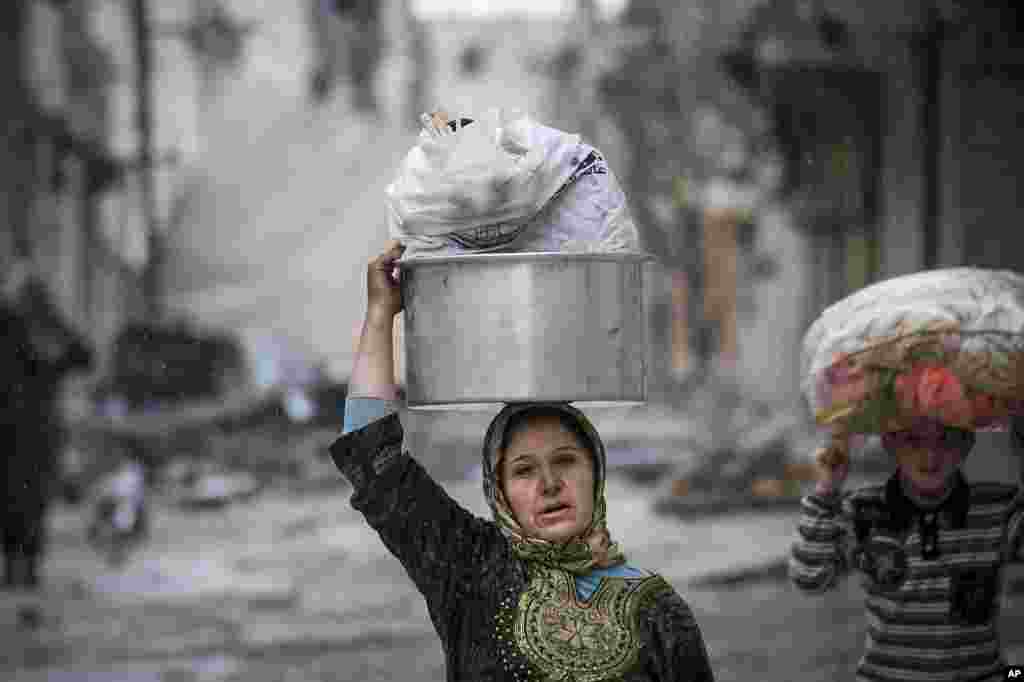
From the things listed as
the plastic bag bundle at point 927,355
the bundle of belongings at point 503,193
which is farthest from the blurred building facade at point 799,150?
the bundle of belongings at point 503,193

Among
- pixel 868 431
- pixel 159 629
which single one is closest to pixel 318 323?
pixel 159 629

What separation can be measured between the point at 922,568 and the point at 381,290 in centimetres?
152

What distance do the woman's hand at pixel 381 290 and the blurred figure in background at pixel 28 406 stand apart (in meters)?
8.30

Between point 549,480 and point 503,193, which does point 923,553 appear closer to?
point 549,480

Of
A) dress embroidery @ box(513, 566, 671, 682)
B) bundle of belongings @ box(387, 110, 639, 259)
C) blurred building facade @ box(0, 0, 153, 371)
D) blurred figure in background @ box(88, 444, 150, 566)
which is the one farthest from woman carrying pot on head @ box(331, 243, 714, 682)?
blurred building facade @ box(0, 0, 153, 371)

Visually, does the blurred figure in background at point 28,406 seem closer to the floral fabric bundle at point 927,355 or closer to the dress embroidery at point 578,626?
the floral fabric bundle at point 927,355

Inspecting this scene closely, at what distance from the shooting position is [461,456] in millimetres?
12047

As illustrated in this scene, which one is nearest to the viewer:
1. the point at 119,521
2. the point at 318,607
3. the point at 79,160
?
the point at 318,607

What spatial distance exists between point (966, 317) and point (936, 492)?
40 cm

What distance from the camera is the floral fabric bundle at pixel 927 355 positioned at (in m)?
3.96

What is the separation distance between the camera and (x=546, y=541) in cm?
297

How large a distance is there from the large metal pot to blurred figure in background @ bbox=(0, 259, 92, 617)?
8.37 metres

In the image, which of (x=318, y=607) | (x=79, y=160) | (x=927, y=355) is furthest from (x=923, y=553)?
(x=79, y=160)

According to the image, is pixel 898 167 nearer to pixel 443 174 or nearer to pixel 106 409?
pixel 106 409
